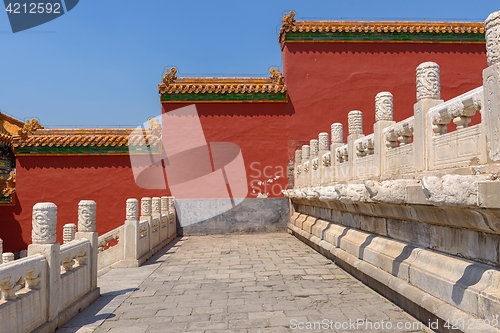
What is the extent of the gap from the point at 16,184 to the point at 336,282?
30.8ft

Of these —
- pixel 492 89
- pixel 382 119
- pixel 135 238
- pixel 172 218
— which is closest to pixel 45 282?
pixel 135 238

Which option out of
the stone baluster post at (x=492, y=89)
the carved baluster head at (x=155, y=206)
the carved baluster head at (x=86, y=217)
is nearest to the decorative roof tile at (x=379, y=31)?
the carved baluster head at (x=155, y=206)

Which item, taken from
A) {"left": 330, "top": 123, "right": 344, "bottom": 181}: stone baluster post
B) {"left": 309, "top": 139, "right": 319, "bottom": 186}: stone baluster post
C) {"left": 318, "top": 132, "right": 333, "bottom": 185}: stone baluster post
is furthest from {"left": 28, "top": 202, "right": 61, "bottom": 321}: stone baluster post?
{"left": 309, "top": 139, "right": 319, "bottom": 186}: stone baluster post

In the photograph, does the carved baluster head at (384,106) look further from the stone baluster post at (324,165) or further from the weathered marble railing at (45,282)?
the weathered marble railing at (45,282)

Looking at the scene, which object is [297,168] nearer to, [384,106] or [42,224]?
[384,106]

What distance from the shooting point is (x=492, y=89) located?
2898mm

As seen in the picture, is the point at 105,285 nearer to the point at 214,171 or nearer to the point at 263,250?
the point at 263,250

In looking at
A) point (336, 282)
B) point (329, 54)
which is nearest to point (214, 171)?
point (329, 54)

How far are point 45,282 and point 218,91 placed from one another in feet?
28.7

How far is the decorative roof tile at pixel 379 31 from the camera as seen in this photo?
11852 mm

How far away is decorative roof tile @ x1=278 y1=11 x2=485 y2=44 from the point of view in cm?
1185

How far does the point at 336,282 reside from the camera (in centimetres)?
560

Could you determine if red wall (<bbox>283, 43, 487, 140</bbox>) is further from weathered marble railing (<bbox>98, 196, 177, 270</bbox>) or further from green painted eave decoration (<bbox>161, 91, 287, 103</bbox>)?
weathered marble railing (<bbox>98, 196, 177, 270</bbox>)

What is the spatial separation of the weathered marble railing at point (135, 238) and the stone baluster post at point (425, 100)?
484cm
